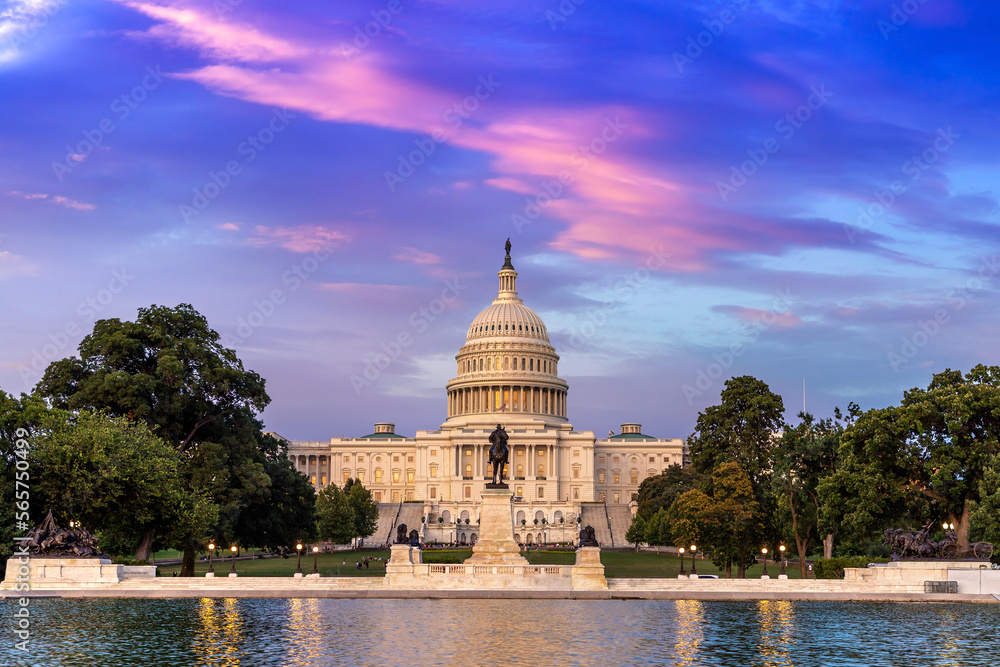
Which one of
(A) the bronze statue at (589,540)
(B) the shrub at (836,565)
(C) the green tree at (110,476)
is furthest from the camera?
(B) the shrub at (836,565)

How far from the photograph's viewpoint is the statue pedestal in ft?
159

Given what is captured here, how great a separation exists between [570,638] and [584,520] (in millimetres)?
118454

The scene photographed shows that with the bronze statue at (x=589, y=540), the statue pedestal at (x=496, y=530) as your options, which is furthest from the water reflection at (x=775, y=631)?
the statue pedestal at (x=496, y=530)

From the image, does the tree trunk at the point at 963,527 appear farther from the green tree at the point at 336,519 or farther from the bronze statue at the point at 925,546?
the green tree at the point at 336,519

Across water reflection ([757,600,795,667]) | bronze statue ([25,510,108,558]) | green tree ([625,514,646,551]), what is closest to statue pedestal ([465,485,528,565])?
water reflection ([757,600,795,667])

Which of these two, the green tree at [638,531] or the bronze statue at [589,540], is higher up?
the bronze statue at [589,540]

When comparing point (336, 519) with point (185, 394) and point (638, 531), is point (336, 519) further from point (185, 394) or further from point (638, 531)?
point (185, 394)

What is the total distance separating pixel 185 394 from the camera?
5631 centimetres

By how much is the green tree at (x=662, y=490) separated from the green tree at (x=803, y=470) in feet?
141

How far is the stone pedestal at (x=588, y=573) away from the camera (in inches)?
1700

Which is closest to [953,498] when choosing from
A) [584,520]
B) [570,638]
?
[570,638]

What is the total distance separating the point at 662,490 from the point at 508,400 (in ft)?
194

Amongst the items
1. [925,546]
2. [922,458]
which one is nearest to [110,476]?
[925,546]

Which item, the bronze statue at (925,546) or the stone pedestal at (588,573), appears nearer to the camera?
the stone pedestal at (588,573)
